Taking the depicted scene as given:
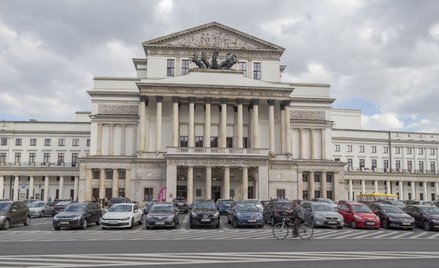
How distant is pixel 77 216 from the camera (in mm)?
26641

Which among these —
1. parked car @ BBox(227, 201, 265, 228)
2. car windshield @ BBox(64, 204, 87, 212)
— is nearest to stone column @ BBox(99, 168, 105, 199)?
car windshield @ BBox(64, 204, 87, 212)

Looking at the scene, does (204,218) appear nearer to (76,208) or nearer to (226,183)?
(76,208)

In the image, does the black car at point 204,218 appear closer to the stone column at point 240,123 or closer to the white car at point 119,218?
the white car at point 119,218

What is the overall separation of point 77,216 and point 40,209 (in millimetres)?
17718

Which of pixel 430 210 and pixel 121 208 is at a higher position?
pixel 121 208

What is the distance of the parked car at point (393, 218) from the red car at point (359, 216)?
1117 millimetres

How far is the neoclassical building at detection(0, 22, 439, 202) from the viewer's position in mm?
60781

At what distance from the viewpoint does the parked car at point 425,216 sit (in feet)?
91.8

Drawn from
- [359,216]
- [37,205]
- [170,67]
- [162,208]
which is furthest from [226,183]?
[359,216]

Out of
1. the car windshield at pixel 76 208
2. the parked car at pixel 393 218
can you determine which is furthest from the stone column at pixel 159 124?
the parked car at pixel 393 218

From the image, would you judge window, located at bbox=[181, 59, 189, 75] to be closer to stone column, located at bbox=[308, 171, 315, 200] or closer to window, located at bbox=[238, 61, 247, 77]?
window, located at bbox=[238, 61, 247, 77]

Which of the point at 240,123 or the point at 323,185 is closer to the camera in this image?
the point at 240,123

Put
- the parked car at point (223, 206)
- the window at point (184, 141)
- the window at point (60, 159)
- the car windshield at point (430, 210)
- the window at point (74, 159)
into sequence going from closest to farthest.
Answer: the car windshield at point (430, 210) < the parked car at point (223, 206) < the window at point (184, 141) < the window at point (74, 159) < the window at point (60, 159)

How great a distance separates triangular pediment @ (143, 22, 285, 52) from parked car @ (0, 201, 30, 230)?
147ft
